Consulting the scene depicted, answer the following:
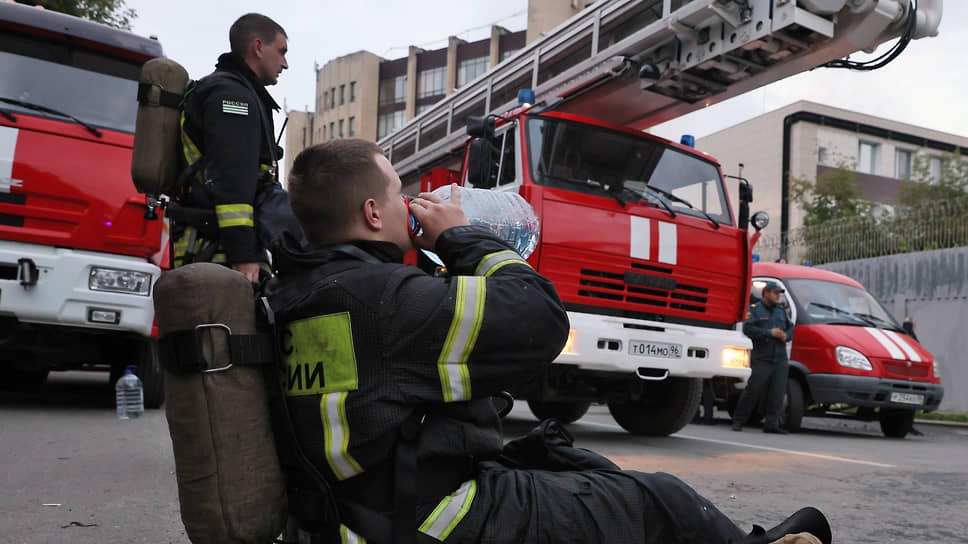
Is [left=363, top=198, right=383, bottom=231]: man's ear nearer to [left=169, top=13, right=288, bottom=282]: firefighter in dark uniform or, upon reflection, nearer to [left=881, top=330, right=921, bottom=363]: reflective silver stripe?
[left=169, top=13, right=288, bottom=282]: firefighter in dark uniform

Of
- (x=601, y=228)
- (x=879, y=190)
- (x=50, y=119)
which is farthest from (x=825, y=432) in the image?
(x=879, y=190)

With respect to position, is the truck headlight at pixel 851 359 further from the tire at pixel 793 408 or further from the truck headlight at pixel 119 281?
the truck headlight at pixel 119 281

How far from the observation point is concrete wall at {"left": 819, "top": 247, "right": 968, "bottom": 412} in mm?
12961

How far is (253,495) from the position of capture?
1.63 meters

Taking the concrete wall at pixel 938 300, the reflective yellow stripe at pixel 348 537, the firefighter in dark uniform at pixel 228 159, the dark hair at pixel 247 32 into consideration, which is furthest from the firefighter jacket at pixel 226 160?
the concrete wall at pixel 938 300

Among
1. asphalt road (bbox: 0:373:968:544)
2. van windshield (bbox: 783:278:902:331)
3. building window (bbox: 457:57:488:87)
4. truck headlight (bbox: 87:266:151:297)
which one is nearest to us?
asphalt road (bbox: 0:373:968:544)

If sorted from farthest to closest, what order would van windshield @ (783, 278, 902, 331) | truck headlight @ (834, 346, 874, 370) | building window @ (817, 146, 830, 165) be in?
building window @ (817, 146, 830, 165) < van windshield @ (783, 278, 902, 331) < truck headlight @ (834, 346, 874, 370)

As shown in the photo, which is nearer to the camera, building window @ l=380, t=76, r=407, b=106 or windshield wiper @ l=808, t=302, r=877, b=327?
windshield wiper @ l=808, t=302, r=877, b=327

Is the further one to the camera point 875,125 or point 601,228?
point 875,125

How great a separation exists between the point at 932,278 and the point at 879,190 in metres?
20.6

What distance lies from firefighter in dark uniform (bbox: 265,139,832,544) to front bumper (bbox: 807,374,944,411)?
305 inches

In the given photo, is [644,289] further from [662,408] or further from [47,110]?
[47,110]

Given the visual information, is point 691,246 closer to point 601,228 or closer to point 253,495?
point 601,228

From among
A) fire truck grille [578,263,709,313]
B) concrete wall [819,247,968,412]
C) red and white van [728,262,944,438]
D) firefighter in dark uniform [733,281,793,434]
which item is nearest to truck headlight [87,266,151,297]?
fire truck grille [578,263,709,313]
